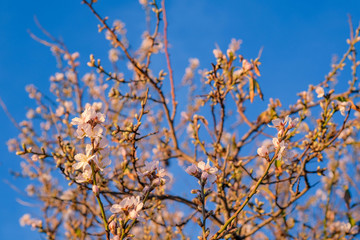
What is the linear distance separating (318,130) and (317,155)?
0.59ft

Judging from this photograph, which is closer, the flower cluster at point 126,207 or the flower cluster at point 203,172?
the flower cluster at point 126,207

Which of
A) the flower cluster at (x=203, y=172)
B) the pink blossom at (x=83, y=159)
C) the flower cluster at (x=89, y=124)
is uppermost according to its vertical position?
the flower cluster at (x=89, y=124)

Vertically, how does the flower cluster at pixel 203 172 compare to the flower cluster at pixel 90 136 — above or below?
below

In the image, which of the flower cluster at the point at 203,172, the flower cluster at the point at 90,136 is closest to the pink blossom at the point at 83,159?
the flower cluster at the point at 90,136

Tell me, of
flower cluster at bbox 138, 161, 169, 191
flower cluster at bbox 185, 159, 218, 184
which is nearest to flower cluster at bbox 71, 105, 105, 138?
flower cluster at bbox 138, 161, 169, 191

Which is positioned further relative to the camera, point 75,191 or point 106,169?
point 75,191

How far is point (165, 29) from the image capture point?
2611 mm

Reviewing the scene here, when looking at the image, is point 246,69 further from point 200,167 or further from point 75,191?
point 75,191

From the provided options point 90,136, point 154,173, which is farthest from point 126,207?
point 90,136

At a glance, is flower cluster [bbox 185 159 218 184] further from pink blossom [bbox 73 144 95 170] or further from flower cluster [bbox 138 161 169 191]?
pink blossom [bbox 73 144 95 170]

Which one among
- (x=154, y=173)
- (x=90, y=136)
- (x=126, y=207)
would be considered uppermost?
(x=90, y=136)

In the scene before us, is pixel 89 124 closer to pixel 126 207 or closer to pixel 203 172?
pixel 126 207

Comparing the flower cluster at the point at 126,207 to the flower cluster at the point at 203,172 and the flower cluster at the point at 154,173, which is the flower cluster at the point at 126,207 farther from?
the flower cluster at the point at 203,172

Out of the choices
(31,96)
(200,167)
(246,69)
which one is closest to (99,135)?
(200,167)
